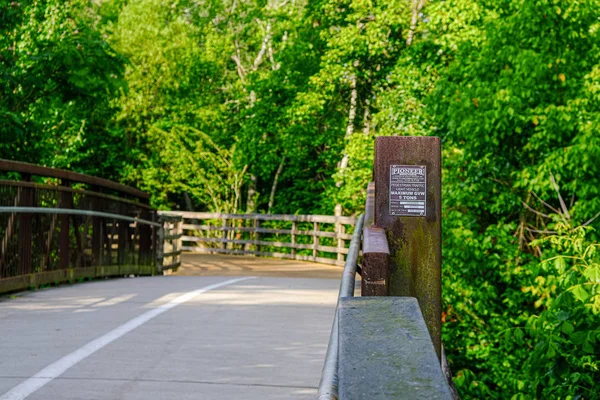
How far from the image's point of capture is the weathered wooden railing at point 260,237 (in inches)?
1019

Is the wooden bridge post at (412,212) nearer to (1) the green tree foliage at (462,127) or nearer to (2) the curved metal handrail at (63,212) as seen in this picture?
(1) the green tree foliage at (462,127)

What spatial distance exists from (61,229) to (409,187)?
26.5ft

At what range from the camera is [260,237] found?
31.0 metres

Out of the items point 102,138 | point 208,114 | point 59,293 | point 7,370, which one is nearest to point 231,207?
point 208,114

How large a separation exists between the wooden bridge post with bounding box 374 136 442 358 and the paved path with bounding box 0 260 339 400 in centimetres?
121

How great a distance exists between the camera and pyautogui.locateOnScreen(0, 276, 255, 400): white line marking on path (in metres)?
5.18

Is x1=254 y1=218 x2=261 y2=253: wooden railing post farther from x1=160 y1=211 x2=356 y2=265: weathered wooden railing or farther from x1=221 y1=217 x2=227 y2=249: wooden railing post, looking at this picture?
x1=221 y1=217 x2=227 y2=249: wooden railing post

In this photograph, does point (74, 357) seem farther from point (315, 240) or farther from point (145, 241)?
point (315, 240)

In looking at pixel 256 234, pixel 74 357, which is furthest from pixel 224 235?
pixel 74 357

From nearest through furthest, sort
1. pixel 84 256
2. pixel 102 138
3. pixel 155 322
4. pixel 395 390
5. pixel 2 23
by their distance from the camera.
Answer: pixel 395 390, pixel 155 322, pixel 84 256, pixel 2 23, pixel 102 138

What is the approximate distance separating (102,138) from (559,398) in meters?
28.2

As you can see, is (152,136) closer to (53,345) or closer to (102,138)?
(102,138)

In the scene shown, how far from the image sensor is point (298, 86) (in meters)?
30.9

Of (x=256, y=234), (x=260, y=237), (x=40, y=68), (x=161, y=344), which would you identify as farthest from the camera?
(x=260, y=237)
